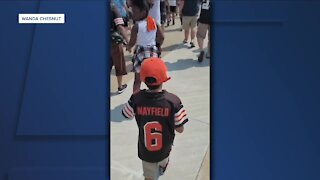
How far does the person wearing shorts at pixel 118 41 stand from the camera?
13.9 ft

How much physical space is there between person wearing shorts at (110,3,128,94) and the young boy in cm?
113

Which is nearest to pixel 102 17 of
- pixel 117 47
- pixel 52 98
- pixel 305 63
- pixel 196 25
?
pixel 52 98

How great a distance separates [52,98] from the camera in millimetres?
2789

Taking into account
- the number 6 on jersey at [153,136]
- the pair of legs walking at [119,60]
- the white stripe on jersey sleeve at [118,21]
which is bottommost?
the number 6 on jersey at [153,136]

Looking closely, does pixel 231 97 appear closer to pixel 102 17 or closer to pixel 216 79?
pixel 216 79

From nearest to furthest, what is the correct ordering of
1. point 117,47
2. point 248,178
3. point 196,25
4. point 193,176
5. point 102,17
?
point 102,17, point 248,178, point 193,176, point 117,47, point 196,25

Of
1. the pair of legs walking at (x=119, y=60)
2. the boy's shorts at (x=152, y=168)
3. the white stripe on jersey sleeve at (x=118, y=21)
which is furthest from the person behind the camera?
the pair of legs walking at (x=119, y=60)

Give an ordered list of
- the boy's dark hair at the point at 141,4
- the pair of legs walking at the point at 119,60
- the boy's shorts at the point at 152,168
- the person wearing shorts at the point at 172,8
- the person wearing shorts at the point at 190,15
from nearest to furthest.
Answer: the boy's shorts at the point at 152,168
the boy's dark hair at the point at 141,4
the pair of legs walking at the point at 119,60
the person wearing shorts at the point at 190,15
the person wearing shorts at the point at 172,8

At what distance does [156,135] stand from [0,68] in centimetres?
102

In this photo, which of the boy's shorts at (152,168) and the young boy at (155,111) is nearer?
the young boy at (155,111)

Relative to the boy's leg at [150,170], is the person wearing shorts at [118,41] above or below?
above

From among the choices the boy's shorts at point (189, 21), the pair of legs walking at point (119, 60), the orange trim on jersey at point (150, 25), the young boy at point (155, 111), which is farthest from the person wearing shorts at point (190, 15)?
the young boy at point (155, 111)

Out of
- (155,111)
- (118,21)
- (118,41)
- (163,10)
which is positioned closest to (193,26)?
(163,10)

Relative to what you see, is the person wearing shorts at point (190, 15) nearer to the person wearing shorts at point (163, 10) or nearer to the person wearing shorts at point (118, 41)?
the person wearing shorts at point (163, 10)
